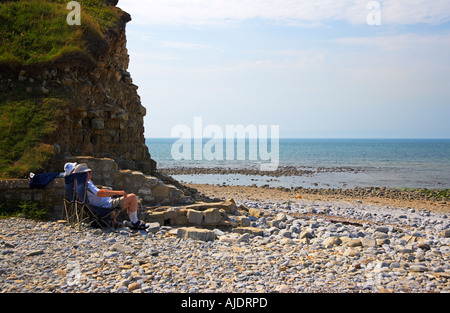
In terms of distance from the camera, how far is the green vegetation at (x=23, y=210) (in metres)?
9.75

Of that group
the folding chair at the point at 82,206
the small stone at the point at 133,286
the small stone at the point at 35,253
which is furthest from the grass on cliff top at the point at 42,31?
the small stone at the point at 133,286

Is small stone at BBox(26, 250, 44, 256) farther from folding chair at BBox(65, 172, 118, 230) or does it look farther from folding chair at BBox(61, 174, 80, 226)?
folding chair at BBox(61, 174, 80, 226)

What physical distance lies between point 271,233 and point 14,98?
8391 mm

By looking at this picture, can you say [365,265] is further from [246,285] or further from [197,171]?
[197,171]

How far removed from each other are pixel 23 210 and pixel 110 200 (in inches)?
85.2

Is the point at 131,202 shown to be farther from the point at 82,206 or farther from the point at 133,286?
the point at 133,286

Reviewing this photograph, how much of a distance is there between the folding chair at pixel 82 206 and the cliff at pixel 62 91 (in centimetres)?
143

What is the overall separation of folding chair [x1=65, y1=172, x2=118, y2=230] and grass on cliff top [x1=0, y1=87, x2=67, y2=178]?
1.45 m

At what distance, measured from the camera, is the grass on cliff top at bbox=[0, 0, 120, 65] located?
41.4ft

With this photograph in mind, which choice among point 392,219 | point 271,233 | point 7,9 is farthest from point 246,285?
point 7,9

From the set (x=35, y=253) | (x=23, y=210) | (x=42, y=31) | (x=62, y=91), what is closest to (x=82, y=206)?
(x=23, y=210)

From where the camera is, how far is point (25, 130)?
1130 cm

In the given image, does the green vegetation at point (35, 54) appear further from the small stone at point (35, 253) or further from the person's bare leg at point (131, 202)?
the small stone at point (35, 253)
